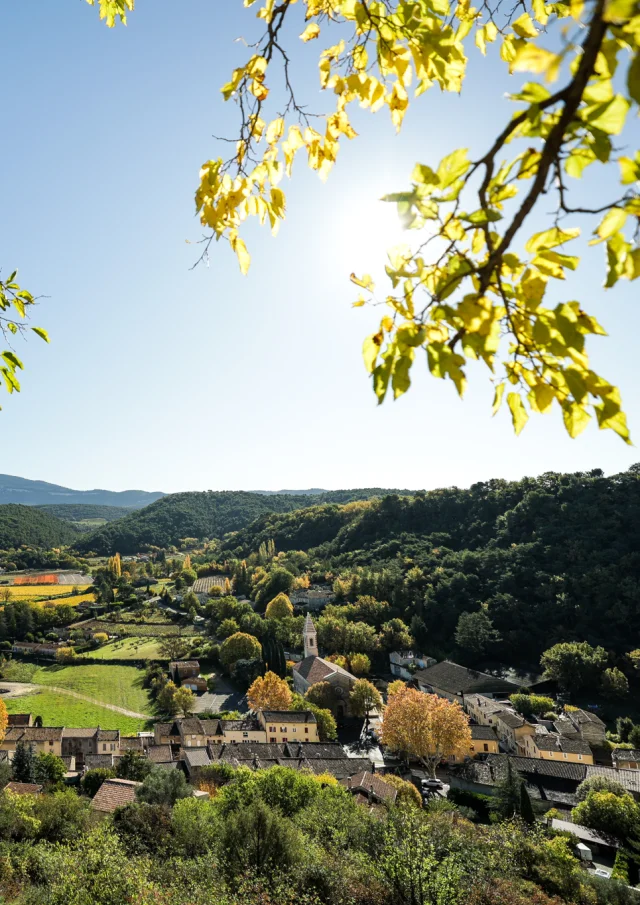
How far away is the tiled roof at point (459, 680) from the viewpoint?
1538 inches

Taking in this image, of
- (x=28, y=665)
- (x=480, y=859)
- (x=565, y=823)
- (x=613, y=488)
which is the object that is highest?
(x=613, y=488)

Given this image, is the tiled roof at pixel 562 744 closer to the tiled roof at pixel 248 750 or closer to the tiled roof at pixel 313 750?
the tiled roof at pixel 313 750

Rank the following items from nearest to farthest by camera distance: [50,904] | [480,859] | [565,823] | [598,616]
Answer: [50,904] → [480,859] → [565,823] → [598,616]

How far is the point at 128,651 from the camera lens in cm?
5528

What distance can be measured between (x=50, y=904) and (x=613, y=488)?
61.9 meters

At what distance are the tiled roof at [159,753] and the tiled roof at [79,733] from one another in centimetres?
577

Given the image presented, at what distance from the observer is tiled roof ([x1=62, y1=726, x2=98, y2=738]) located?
31.6 m

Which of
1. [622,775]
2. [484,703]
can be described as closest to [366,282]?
[622,775]

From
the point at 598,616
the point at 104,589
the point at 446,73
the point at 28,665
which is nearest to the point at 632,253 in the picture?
the point at 446,73

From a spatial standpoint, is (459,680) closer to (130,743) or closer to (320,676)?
(320,676)

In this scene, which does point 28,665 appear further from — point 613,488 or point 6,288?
point 613,488

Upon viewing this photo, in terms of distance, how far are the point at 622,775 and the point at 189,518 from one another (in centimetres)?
14956

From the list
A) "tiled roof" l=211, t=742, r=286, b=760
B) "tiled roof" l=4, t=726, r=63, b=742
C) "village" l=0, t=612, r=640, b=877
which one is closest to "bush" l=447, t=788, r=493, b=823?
"village" l=0, t=612, r=640, b=877

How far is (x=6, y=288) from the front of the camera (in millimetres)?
3865
